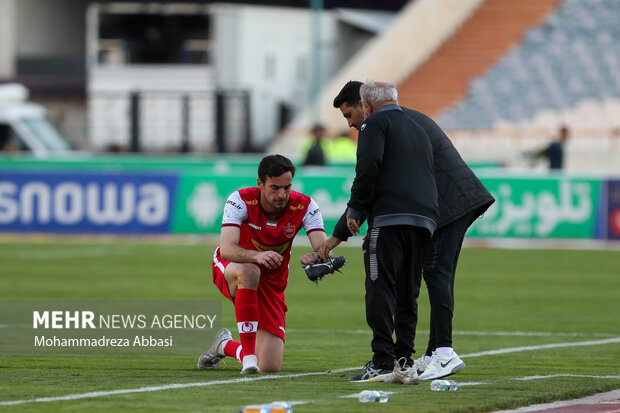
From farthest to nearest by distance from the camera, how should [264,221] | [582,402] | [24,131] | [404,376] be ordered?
[24,131]
[264,221]
[404,376]
[582,402]

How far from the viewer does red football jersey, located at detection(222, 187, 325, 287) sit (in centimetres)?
1023

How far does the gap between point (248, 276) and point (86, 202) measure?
17.9m

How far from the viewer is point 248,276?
10.2 m

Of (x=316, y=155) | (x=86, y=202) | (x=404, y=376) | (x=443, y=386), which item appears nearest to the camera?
(x=443, y=386)

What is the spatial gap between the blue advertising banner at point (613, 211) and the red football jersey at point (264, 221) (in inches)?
681

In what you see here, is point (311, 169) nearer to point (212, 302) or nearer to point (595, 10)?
point (212, 302)

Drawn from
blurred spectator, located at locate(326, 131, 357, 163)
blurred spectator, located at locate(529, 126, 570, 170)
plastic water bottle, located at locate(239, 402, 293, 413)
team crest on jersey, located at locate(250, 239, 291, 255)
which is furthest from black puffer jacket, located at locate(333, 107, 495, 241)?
blurred spectator, located at locate(529, 126, 570, 170)

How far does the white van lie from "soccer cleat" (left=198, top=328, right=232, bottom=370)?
2882 cm

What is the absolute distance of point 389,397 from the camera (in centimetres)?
877

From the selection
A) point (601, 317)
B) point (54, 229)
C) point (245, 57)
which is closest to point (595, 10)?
point (245, 57)

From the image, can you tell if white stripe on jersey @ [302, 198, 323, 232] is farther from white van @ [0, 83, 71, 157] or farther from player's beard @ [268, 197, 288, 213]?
white van @ [0, 83, 71, 157]

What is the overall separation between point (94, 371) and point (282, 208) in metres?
1.80

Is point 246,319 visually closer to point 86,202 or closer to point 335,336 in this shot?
point 335,336

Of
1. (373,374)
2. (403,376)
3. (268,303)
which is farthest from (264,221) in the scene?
(403,376)
